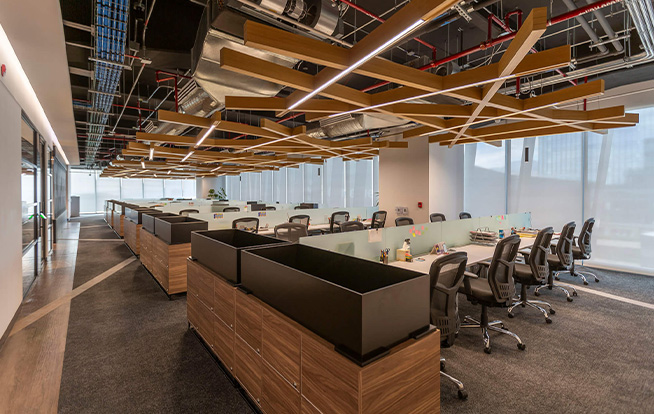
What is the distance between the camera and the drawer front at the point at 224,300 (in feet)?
7.63

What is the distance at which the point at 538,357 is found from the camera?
279cm

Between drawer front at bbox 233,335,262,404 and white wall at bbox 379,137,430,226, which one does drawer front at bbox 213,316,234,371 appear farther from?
white wall at bbox 379,137,430,226

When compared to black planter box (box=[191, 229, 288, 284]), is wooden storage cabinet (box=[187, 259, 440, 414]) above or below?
below

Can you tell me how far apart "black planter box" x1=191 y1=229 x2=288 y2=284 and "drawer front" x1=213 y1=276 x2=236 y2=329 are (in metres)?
0.07

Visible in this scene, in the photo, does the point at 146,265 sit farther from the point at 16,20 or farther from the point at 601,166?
the point at 601,166

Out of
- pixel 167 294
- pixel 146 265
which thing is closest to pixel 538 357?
pixel 167 294

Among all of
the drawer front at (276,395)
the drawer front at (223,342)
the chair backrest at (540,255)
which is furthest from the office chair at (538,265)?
the drawer front at (223,342)

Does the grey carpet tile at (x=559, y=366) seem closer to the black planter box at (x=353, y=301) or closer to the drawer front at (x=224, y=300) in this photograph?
the black planter box at (x=353, y=301)

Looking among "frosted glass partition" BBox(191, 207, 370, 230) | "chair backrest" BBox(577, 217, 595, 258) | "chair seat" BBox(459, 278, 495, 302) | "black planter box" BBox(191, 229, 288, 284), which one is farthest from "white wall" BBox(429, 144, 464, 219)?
"black planter box" BBox(191, 229, 288, 284)

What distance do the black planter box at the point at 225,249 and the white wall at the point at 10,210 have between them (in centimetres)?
186

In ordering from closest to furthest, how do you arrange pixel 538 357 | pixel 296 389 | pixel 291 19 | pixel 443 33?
pixel 296 389 → pixel 291 19 → pixel 538 357 → pixel 443 33

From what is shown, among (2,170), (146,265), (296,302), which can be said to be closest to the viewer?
(296,302)

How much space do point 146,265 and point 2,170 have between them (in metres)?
2.92

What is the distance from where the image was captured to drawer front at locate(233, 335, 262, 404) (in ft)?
6.53
